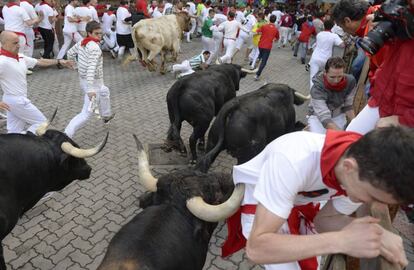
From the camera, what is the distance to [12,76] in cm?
501

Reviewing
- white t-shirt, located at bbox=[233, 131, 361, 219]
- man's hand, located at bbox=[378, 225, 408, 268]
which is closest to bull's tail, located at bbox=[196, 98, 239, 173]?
white t-shirt, located at bbox=[233, 131, 361, 219]

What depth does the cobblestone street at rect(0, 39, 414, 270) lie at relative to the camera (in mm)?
3973

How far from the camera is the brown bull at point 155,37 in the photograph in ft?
35.0

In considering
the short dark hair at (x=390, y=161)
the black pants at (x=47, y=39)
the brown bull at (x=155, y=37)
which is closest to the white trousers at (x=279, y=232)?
the short dark hair at (x=390, y=161)

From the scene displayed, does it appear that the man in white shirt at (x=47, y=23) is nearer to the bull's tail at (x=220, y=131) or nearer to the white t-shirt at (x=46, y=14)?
the white t-shirt at (x=46, y=14)

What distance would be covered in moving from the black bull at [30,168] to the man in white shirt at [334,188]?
235cm

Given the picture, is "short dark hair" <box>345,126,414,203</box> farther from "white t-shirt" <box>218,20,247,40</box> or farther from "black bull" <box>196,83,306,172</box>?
"white t-shirt" <box>218,20,247,40</box>

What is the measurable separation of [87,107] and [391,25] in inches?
194

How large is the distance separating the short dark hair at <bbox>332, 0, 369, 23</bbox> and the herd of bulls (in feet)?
4.92

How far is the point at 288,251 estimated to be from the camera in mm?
1583

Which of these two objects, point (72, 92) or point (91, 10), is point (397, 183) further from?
point (91, 10)

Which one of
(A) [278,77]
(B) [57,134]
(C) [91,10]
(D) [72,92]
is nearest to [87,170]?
(B) [57,134]

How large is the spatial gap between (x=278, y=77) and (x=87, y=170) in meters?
9.34

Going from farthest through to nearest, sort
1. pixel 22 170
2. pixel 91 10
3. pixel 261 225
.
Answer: pixel 91 10 < pixel 22 170 < pixel 261 225
